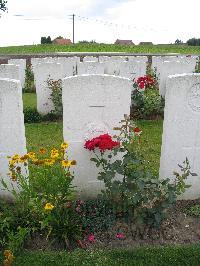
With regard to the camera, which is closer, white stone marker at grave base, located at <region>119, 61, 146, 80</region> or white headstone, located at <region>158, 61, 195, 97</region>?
white headstone, located at <region>158, 61, 195, 97</region>

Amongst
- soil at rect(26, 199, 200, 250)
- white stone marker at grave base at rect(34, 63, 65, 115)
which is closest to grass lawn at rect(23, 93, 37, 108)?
white stone marker at grave base at rect(34, 63, 65, 115)

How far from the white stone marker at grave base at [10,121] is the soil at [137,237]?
3.43 ft

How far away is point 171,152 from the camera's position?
14.5 feet

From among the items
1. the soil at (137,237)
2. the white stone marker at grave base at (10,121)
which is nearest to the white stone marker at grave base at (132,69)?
the white stone marker at grave base at (10,121)

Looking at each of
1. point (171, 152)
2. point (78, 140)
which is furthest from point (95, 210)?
point (171, 152)

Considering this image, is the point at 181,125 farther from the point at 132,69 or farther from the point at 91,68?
the point at 132,69

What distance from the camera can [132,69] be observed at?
33.6ft

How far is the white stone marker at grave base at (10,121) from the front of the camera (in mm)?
4109

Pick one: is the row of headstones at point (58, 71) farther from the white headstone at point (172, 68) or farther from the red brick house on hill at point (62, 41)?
the red brick house on hill at point (62, 41)

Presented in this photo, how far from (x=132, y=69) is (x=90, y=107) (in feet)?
20.5

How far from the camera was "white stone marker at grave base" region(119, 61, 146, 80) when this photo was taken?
32.9ft

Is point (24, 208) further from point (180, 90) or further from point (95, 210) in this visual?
point (180, 90)

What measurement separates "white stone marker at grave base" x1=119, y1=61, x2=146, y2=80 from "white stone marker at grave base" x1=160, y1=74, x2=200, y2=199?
5759mm

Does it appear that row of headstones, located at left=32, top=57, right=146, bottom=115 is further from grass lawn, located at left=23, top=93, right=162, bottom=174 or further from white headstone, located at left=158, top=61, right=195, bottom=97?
white headstone, located at left=158, top=61, right=195, bottom=97
